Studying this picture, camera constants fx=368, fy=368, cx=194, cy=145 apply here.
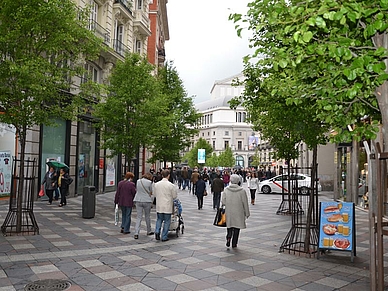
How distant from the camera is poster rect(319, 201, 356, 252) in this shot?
25.6 ft

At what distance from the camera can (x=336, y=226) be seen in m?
7.93

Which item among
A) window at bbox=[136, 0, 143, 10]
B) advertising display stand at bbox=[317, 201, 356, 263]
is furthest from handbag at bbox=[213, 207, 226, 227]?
window at bbox=[136, 0, 143, 10]

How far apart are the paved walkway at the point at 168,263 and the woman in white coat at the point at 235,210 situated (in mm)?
411

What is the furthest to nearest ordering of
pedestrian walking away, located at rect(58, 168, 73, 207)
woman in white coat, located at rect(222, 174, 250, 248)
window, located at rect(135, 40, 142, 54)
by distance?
window, located at rect(135, 40, 142, 54), pedestrian walking away, located at rect(58, 168, 73, 207), woman in white coat, located at rect(222, 174, 250, 248)

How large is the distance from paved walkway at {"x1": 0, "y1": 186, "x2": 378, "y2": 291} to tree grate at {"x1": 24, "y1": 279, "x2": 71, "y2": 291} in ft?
0.22

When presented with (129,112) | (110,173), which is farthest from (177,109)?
(129,112)

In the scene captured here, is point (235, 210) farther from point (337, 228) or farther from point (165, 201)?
point (337, 228)

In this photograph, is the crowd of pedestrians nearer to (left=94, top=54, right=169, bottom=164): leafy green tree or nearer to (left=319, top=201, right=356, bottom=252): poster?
(left=319, top=201, right=356, bottom=252): poster

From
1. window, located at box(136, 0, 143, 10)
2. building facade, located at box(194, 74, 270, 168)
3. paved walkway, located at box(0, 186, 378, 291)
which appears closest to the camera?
paved walkway, located at box(0, 186, 378, 291)

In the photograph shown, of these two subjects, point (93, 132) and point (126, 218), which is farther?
point (93, 132)

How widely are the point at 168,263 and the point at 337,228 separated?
3.69m

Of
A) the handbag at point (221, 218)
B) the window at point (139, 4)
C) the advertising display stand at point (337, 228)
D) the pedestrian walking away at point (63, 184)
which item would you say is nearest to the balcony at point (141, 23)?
the window at point (139, 4)

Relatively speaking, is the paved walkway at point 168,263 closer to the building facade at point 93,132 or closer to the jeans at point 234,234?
the jeans at point 234,234

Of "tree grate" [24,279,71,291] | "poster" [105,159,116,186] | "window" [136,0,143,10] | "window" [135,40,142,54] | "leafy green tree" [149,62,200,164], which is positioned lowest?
"tree grate" [24,279,71,291]
